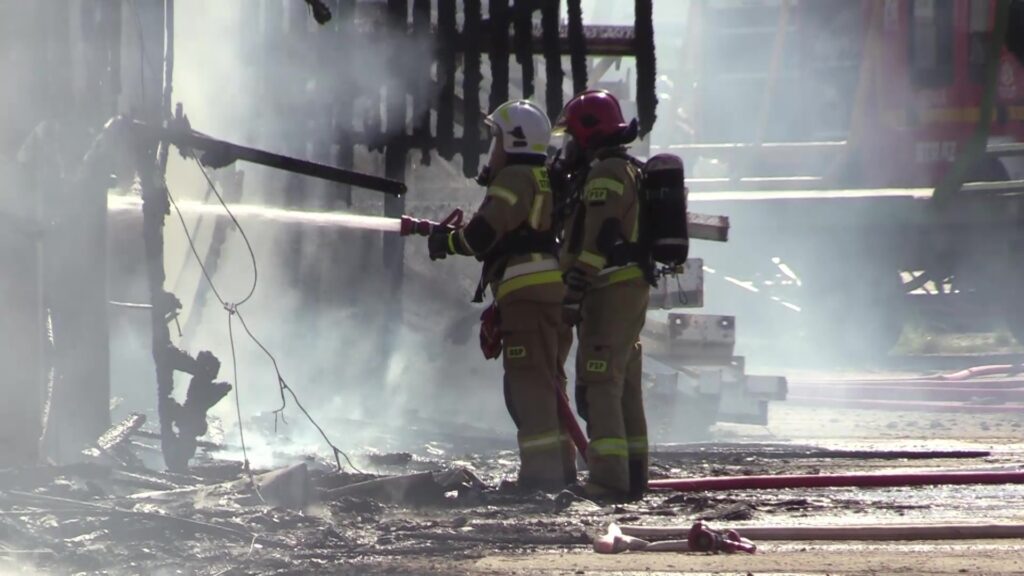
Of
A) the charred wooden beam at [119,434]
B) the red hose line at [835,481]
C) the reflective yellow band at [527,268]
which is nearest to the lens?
the reflective yellow band at [527,268]

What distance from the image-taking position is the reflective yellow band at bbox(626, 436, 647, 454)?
22.0ft

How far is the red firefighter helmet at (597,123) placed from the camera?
21.6ft

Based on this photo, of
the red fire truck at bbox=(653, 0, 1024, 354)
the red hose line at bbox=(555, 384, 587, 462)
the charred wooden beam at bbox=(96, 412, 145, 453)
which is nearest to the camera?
the red hose line at bbox=(555, 384, 587, 462)

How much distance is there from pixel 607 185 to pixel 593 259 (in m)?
0.32

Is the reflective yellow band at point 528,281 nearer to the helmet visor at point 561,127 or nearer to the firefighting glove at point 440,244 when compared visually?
the firefighting glove at point 440,244

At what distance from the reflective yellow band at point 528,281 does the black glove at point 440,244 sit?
0.96 ft

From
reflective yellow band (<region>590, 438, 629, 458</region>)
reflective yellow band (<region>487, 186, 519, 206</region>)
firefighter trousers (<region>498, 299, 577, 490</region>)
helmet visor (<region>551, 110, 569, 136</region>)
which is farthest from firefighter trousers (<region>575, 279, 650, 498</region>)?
helmet visor (<region>551, 110, 569, 136</region>)

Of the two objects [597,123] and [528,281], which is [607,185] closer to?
[597,123]

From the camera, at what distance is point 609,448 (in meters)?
6.47

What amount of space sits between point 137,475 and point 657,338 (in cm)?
625

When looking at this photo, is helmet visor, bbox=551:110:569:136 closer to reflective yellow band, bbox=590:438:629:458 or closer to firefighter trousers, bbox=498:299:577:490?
firefighter trousers, bbox=498:299:577:490

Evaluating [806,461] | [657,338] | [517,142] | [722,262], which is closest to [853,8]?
[722,262]

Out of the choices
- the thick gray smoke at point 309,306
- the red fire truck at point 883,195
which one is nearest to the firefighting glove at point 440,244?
the thick gray smoke at point 309,306

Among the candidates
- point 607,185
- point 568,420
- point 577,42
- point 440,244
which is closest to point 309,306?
point 577,42
